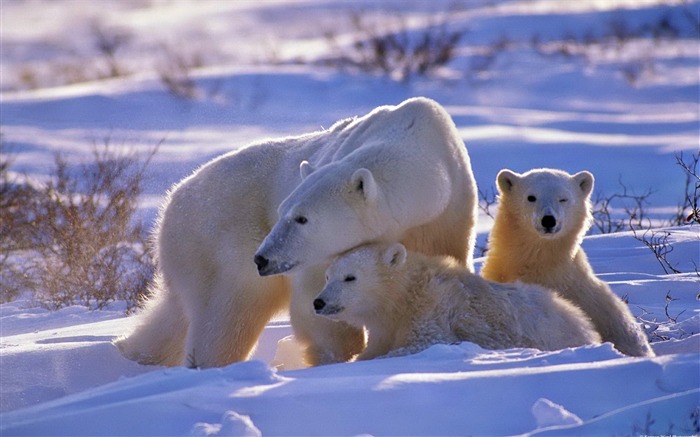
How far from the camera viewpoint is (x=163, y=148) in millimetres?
14641

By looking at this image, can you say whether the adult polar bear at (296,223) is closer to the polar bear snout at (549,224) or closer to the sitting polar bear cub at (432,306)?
the sitting polar bear cub at (432,306)

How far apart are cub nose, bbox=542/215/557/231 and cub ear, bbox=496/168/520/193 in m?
0.38

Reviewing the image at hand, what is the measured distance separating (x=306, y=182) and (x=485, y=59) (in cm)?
1857

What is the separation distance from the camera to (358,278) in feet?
15.4

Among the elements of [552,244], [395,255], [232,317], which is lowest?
[232,317]

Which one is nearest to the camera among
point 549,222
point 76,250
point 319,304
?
point 319,304

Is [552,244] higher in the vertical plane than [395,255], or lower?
lower

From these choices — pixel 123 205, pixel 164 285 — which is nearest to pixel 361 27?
pixel 123 205

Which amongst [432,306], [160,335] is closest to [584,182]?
[432,306]

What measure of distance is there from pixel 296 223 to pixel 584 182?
73.5 inches

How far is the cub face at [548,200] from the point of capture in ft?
17.2

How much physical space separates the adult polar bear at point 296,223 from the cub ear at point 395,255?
82mm

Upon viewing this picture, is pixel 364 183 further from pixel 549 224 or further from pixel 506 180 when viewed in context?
pixel 506 180

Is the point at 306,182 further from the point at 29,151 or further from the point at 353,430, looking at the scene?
the point at 29,151
